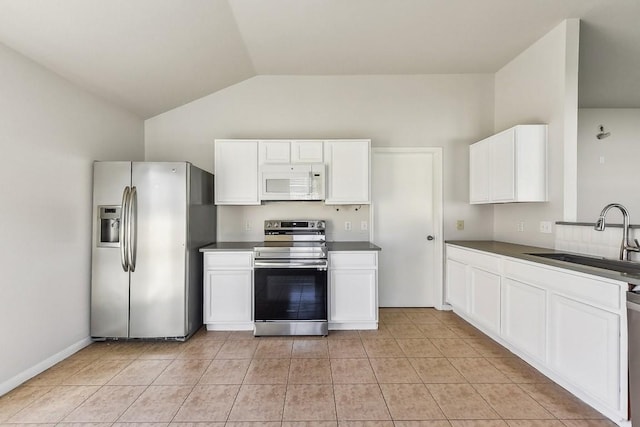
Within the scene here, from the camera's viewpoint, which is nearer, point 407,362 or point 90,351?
point 407,362

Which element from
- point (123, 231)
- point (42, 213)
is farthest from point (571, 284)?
point (42, 213)

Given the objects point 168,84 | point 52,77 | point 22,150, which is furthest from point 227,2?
point 22,150

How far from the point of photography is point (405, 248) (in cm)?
399

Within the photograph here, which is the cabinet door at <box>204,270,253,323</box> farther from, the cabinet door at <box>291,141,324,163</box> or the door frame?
the door frame

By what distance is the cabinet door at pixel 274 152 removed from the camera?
3.47 m

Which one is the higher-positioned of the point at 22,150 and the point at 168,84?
the point at 168,84

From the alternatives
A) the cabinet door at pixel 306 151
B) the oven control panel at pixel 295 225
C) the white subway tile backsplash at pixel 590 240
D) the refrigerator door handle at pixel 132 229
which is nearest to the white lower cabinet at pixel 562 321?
the white subway tile backsplash at pixel 590 240

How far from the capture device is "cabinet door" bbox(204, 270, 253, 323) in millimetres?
3215

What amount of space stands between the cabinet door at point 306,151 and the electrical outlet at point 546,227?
2315 mm

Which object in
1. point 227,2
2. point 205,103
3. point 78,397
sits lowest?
point 78,397

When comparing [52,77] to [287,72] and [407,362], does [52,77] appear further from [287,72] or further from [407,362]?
[407,362]

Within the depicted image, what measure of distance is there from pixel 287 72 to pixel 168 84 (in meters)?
1.37

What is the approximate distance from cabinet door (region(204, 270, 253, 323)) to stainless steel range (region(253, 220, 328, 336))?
6.4 inches

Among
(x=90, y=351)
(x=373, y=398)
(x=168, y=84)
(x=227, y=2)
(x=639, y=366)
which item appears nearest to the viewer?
(x=639, y=366)
